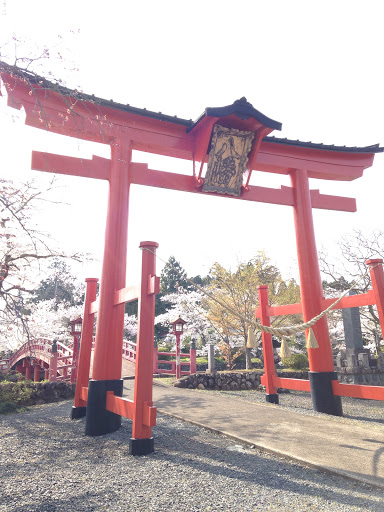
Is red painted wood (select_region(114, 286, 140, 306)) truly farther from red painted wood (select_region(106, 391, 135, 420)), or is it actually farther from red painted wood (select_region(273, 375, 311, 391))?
red painted wood (select_region(273, 375, 311, 391))

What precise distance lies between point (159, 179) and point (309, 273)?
369 cm

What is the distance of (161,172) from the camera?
634cm

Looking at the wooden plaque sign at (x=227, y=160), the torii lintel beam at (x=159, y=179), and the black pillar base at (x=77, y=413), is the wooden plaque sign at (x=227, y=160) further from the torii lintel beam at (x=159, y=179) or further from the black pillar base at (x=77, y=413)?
the black pillar base at (x=77, y=413)

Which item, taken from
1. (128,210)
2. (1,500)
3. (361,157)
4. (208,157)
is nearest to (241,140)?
(208,157)

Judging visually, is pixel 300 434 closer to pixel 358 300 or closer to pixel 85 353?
pixel 358 300

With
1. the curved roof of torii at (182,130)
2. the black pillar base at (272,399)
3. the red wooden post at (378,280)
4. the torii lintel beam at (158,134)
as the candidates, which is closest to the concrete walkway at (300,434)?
the black pillar base at (272,399)

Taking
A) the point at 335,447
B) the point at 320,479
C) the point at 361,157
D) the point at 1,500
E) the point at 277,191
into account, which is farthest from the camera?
the point at 361,157

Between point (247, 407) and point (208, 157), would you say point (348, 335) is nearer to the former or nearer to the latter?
point (247, 407)

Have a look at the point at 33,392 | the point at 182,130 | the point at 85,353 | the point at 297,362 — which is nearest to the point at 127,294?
the point at 85,353

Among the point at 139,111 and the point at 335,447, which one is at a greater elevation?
the point at 139,111

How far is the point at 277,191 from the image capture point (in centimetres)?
726

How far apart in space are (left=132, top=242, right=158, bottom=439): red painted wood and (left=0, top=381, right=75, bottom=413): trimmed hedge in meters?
6.18

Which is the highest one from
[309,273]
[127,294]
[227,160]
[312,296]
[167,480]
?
[227,160]

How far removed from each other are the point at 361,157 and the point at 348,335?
599cm
